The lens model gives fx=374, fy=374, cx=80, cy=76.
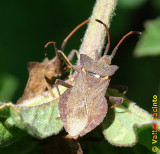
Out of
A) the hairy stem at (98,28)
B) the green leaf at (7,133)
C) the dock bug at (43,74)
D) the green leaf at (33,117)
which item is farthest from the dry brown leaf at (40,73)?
the green leaf at (7,133)

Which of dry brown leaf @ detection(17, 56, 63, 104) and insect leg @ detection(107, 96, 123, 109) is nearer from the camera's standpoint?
insect leg @ detection(107, 96, 123, 109)

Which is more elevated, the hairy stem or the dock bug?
the hairy stem

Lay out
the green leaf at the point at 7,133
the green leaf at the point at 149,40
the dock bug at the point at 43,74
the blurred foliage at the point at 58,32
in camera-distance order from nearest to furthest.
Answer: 1. the green leaf at the point at 7,133
2. the dock bug at the point at 43,74
3. the green leaf at the point at 149,40
4. the blurred foliage at the point at 58,32

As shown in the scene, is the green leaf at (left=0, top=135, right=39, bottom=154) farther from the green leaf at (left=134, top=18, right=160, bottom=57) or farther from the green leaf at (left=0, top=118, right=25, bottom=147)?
the green leaf at (left=134, top=18, right=160, bottom=57)

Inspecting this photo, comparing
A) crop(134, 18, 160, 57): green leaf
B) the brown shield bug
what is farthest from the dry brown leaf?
crop(134, 18, 160, 57): green leaf

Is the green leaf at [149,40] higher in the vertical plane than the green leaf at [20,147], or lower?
higher

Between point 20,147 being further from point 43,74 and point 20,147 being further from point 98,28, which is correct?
point 98,28

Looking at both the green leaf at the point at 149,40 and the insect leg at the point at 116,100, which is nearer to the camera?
the insect leg at the point at 116,100

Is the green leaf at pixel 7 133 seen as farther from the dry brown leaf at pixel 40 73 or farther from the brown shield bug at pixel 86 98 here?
the dry brown leaf at pixel 40 73
